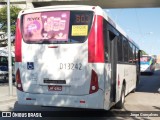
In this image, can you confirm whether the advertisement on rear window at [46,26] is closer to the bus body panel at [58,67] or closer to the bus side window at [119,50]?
the bus body panel at [58,67]

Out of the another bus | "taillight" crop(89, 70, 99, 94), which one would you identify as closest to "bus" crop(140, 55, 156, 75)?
the another bus

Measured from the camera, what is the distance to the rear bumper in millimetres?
9039

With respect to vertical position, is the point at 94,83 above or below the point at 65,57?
below

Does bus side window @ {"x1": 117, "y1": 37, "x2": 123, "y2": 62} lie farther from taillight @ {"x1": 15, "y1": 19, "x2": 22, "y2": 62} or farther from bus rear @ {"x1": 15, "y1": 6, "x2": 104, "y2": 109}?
taillight @ {"x1": 15, "y1": 19, "x2": 22, "y2": 62}

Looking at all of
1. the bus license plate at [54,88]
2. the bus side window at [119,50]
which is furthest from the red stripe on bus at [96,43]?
the bus side window at [119,50]

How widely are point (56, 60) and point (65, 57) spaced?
0.85ft

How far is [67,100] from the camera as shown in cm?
924

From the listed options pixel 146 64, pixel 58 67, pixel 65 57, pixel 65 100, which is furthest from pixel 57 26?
pixel 146 64

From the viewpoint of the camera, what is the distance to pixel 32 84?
9.63 meters

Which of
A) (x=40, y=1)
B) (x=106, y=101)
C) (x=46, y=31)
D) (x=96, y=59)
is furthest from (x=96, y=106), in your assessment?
(x=40, y=1)

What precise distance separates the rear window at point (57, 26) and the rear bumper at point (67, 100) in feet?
4.64

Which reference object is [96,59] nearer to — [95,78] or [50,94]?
[95,78]

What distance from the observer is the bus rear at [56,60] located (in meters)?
9.14

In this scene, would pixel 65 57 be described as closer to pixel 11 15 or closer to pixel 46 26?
pixel 46 26
